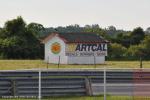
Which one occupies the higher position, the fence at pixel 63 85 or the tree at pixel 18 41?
the tree at pixel 18 41

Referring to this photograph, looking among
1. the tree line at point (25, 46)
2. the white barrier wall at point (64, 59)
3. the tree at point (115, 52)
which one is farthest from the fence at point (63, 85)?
the tree at point (115, 52)

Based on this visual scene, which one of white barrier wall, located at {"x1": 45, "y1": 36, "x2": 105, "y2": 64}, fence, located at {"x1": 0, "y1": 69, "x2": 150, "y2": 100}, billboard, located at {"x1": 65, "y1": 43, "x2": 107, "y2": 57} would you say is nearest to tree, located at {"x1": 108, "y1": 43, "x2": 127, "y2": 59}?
white barrier wall, located at {"x1": 45, "y1": 36, "x2": 105, "y2": 64}

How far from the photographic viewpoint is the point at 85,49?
178 feet

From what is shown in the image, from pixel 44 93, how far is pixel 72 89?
1.02 metres

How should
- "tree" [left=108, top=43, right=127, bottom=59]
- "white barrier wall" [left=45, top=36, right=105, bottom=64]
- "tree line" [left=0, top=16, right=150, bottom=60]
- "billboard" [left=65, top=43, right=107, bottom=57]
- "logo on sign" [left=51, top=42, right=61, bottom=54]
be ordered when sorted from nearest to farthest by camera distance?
"white barrier wall" [left=45, top=36, right=105, bottom=64]
"billboard" [left=65, top=43, right=107, bottom=57]
"logo on sign" [left=51, top=42, right=61, bottom=54]
"tree line" [left=0, top=16, right=150, bottom=60]
"tree" [left=108, top=43, right=127, bottom=59]

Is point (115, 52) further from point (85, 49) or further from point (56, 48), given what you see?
point (85, 49)

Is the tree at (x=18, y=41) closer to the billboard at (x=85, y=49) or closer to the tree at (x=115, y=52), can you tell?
the tree at (x=115, y=52)

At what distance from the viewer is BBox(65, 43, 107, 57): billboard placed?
5419cm

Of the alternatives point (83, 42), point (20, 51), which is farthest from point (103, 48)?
point (20, 51)

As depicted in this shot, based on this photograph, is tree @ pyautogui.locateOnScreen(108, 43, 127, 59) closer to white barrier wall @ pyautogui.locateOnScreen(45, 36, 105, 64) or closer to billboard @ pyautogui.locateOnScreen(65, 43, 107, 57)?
white barrier wall @ pyautogui.locateOnScreen(45, 36, 105, 64)

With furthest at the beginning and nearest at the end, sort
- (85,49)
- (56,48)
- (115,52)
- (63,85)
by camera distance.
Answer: (115,52), (56,48), (85,49), (63,85)

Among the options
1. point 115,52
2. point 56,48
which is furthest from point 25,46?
point 56,48

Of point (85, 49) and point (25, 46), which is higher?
point (25, 46)

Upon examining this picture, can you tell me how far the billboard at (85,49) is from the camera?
5419cm
